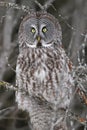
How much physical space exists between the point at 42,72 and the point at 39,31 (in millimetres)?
497

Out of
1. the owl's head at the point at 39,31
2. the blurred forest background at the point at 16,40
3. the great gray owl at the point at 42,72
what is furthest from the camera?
the blurred forest background at the point at 16,40

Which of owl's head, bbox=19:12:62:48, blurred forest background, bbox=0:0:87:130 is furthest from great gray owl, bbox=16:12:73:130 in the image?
blurred forest background, bbox=0:0:87:130

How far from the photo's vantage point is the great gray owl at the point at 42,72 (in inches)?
298

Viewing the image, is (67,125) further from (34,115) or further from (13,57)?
(13,57)

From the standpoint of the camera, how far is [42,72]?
7566mm

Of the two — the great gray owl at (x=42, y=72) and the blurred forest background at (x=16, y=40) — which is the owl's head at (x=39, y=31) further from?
the blurred forest background at (x=16, y=40)

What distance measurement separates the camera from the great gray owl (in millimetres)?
7574

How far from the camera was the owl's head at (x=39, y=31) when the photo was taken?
7746mm

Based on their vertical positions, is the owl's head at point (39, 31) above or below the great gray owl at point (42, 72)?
above

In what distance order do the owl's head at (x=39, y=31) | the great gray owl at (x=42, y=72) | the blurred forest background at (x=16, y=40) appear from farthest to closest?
the blurred forest background at (x=16, y=40), the owl's head at (x=39, y=31), the great gray owl at (x=42, y=72)

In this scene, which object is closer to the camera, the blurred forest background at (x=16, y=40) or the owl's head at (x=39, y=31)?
the owl's head at (x=39, y=31)

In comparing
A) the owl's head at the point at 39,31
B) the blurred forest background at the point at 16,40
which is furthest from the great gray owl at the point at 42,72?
the blurred forest background at the point at 16,40

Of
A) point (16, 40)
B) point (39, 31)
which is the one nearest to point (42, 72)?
point (39, 31)

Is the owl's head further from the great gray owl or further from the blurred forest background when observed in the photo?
the blurred forest background
